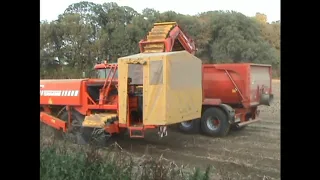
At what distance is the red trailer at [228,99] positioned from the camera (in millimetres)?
5512

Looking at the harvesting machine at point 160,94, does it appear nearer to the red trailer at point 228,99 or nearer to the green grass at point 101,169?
the red trailer at point 228,99

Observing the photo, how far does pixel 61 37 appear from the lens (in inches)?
158

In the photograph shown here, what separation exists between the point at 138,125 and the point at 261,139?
1602 millimetres

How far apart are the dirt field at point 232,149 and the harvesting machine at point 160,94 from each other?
0.19 metres

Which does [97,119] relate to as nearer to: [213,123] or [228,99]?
[213,123]

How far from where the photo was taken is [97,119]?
4.79 m

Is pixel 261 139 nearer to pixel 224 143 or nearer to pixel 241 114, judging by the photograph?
pixel 224 143

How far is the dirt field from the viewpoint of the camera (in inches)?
142

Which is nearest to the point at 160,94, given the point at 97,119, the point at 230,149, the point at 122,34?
the point at 122,34

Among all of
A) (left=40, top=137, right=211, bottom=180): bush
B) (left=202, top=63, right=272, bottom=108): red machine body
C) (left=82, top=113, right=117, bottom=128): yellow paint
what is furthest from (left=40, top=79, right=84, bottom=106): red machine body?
(left=40, top=137, right=211, bottom=180): bush

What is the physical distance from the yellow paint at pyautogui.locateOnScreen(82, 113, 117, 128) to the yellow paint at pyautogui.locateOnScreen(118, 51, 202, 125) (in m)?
0.54
